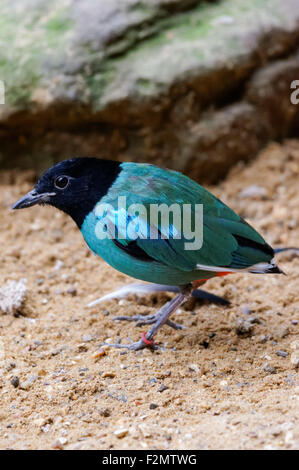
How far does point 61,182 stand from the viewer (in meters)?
3.77

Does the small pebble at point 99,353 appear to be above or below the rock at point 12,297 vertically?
below

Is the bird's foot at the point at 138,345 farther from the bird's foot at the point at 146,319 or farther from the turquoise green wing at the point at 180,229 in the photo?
the turquoise green wing at the point at 180,229

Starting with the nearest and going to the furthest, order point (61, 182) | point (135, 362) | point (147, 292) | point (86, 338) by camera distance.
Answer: point (135, 362)
point (61, 182)
point (86, 338)
point (147, 292)

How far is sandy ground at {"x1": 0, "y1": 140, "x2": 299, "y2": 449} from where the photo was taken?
9.52 ft

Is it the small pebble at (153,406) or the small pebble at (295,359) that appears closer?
the small pebble at (153,406)

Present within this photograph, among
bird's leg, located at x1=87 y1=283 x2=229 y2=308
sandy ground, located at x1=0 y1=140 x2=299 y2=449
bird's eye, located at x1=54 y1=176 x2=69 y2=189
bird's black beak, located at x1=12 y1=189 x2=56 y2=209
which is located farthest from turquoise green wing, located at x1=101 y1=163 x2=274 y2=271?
bird's leg, located at x1=87 y1=283 x2=229 y2=308

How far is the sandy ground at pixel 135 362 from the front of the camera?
9.52 ft

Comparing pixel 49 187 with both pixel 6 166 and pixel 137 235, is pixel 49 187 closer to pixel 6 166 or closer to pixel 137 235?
pixel 137 235

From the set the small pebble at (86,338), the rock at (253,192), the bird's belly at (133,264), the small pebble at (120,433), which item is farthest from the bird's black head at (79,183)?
the rock at (253,192)

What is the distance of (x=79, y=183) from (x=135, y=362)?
4.12ft

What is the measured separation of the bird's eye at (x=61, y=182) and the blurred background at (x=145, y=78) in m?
1.97

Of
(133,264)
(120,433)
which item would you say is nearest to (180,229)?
(133,264)

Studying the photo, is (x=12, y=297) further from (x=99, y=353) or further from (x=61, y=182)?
(x=61, y=182)
